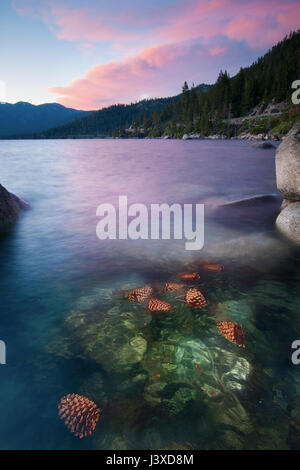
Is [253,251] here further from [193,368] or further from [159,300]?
[193,368]

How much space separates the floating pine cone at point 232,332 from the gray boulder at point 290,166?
6967 mm

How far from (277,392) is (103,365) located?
2.44 m

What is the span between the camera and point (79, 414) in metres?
3.11

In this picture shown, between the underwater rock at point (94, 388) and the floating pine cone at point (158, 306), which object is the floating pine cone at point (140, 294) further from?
the underwater rock at point (94, 388)

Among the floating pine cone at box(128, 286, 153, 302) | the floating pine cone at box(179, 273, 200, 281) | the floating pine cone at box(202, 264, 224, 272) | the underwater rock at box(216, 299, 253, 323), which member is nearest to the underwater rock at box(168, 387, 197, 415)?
the underwater rock at box(216, 299, 253, 323)

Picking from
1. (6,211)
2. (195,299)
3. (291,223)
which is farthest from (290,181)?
(6,211)

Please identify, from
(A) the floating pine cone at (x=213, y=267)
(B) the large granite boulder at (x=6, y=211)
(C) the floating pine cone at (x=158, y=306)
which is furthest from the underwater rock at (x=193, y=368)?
(B) the large granite boulder at (x=6, y=211)

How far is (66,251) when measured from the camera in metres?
8.27

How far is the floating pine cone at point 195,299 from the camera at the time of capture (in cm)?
508

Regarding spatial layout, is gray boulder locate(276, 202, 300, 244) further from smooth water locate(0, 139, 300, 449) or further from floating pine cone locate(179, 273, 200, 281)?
floating pine cone locate(179, 273, 200, 281)

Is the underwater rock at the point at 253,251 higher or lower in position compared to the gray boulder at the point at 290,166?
lower

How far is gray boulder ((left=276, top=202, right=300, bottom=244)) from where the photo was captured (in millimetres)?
8227
